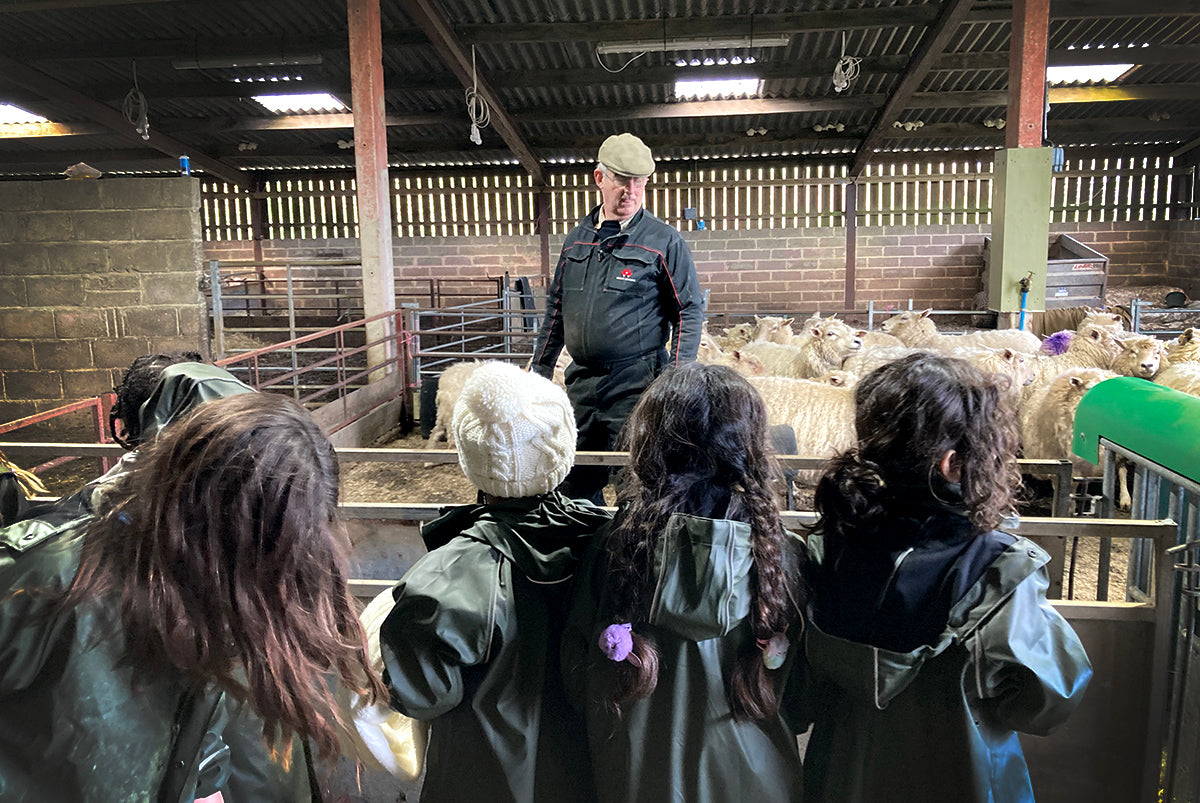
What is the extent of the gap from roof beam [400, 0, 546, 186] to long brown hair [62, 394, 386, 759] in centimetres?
824

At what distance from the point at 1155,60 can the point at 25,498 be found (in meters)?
12.7

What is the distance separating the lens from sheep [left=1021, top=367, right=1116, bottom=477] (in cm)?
513

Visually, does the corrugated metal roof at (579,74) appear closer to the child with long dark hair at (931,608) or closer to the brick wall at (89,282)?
the brick wall at (89,282)

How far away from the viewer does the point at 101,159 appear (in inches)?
613

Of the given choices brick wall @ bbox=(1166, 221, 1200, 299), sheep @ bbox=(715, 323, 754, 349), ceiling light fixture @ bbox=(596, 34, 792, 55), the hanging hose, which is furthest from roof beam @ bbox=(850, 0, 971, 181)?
brick wall @ bbox=(1166, 221, 1200, 299)

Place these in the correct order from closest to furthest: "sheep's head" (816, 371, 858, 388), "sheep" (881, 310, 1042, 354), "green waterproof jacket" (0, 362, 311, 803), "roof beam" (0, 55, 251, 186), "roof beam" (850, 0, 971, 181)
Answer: "green waterproof jacket" (0, 362, 311, 803) → "sheep's head" (816, 371, 858, 388) → "sheep" (881, 310, 1042, 354) → "roof beam" (850, 0, 971, 181) → "roof beam" (0, 55, 251, 186)

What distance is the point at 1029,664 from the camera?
4.26ft

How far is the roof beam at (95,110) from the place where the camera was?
34.2 ft

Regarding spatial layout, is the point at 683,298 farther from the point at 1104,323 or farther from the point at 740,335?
the point at 740,335

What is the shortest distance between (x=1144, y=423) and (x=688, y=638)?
1.51 m

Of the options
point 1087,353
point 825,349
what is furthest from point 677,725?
point 1087,353

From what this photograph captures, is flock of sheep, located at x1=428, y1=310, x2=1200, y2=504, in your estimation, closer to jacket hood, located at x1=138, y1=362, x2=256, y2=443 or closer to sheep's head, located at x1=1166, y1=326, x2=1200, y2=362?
sheep's head, located at x1=1166, y1=326, x2=1200, y2=362

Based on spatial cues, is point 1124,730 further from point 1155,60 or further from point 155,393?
point 1155,60

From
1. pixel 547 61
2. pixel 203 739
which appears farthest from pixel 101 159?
pixel 203 739
